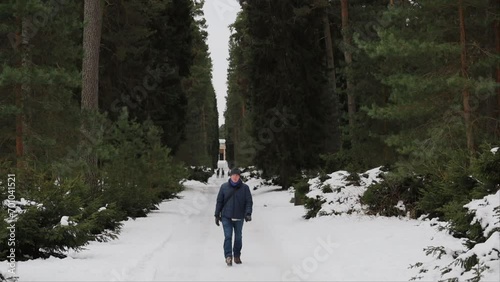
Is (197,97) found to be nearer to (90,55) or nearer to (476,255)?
(90,55)

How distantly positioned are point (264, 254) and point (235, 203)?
4.63 ft

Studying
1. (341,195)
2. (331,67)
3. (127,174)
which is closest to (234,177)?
(341,195)

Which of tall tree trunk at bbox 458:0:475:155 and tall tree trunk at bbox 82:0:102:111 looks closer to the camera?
tall tree trunk at bbox 458:0:475:155

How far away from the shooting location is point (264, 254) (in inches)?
401

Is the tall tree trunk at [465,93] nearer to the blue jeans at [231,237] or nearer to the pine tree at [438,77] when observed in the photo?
the pine tree at [438,77]

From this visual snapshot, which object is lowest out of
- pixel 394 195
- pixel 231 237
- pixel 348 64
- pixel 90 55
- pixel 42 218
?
pixel 231 237

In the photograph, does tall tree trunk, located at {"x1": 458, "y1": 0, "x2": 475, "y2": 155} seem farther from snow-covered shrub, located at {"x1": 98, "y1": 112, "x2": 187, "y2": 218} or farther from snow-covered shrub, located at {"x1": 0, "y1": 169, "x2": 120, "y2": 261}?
snow-covered shrub, located at {"x1": 0, "y1": 169, "x2": 120, "y2": 261}

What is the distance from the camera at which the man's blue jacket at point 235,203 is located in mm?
9453

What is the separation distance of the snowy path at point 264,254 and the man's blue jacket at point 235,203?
891 mm

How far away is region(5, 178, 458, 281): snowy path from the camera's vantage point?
785 centimetres

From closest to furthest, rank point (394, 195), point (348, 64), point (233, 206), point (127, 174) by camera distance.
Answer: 1. point (233, 206)
2. point (394, 195)
3. point (127, 174)
4. point (348, 64)

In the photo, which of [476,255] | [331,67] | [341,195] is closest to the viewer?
[476,255]

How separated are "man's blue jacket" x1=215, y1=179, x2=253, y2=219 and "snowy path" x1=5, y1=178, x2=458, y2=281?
2.92 ft

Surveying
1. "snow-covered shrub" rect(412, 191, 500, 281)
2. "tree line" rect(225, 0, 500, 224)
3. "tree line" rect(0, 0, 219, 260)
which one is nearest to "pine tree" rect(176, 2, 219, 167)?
"tree line" rect(225, 0, 500, 224)
